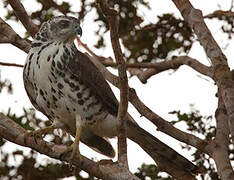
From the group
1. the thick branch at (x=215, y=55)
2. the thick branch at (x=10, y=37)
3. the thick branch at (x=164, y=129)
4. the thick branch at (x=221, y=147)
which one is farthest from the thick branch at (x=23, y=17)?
the thick branch at (x=221, y=147)

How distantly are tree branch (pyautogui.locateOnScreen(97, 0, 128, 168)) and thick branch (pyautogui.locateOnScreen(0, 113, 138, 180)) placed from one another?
0.09 m

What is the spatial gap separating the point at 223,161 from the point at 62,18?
6.60 feet

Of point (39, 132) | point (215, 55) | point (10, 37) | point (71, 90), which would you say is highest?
point (10, 37)

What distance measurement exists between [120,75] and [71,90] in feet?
3.92

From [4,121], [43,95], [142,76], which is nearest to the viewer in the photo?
[4,121]

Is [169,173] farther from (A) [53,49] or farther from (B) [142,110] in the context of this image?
(A) [53,49]

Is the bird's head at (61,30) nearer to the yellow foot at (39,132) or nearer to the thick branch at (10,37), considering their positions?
the thick branch at (10,37)

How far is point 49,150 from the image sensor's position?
4.56 metres

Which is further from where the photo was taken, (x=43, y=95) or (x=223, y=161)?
(x=43, y=95)

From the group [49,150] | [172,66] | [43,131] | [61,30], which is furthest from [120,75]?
[172,66]

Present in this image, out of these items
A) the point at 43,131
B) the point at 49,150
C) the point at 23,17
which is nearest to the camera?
the point at 49,150

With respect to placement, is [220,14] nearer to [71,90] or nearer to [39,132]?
[71,90]

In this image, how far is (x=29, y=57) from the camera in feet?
17.7

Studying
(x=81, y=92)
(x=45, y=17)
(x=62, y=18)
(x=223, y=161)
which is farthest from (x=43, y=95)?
(x=223, y=161)
